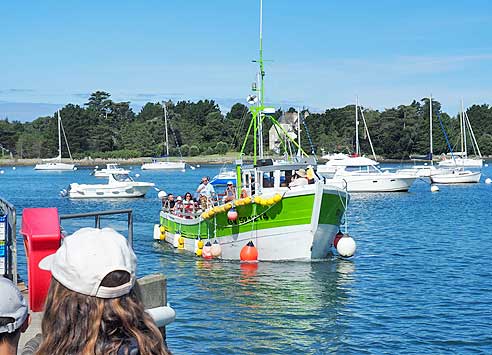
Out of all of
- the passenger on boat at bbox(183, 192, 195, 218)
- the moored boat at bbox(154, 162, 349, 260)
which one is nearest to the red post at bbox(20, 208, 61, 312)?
the moored boat at bbox(154, 162, 349, 260)

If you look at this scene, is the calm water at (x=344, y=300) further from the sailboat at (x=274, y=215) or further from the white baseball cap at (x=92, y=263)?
the white baseball cap at (x=92, y=263)

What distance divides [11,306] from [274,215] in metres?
19.8

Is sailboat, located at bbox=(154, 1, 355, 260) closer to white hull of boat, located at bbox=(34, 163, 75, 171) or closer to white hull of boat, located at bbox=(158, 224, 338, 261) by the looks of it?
white hull of boat, located at bbox=(158, 224, 338, 261)

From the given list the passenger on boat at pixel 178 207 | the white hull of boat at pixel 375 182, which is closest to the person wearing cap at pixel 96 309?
the passenger on boat at pixel 178 207

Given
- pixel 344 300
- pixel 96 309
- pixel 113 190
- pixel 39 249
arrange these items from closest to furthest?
pixel 96 309, pixel 39 249, pixel 344 300, pixel 113 190

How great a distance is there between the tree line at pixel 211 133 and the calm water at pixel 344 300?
113 m

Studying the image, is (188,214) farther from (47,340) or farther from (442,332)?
(47,340)

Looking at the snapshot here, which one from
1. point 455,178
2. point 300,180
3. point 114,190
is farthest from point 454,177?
point 300,180

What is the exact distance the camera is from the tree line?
154m

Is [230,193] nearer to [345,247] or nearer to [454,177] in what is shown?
[345,247]

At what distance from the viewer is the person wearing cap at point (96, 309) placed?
3096mm

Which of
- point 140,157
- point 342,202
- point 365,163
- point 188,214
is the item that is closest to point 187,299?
point 342,202

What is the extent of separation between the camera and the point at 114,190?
60.2m

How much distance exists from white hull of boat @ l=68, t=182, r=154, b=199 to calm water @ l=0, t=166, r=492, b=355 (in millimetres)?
25647
